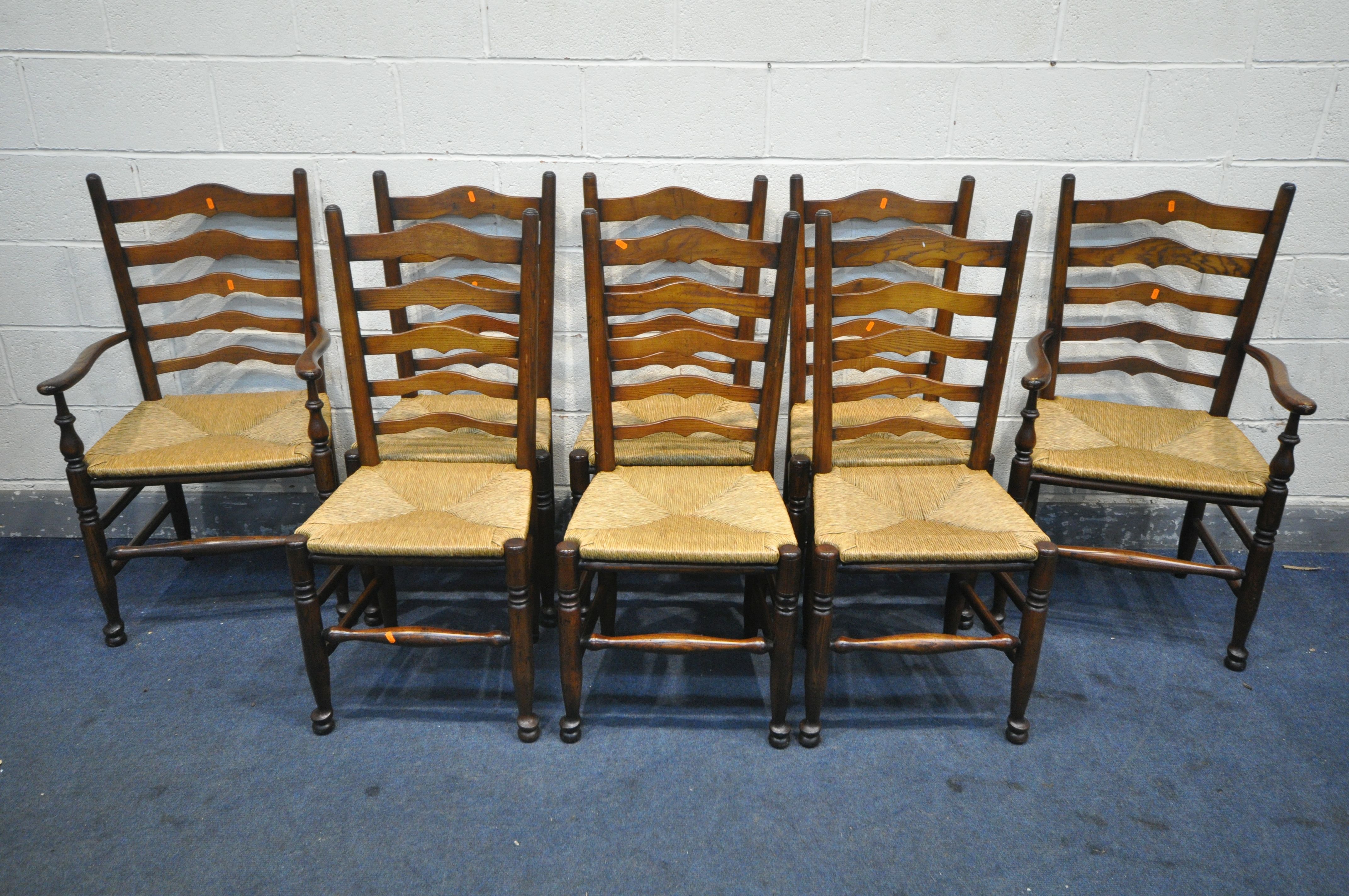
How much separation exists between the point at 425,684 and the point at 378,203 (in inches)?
49.5

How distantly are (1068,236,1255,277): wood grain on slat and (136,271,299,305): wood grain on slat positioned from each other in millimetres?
2127

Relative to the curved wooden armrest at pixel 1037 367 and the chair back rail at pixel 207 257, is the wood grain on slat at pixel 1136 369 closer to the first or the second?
the curved wooden armrest at pixel 1037 367

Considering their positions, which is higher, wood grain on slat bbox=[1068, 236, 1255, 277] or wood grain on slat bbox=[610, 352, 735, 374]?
wood grain on slat bbox=[1068, 236, 1255, 277]

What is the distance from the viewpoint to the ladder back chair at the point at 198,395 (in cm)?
222

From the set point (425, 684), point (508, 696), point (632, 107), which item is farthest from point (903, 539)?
point (632, 107)

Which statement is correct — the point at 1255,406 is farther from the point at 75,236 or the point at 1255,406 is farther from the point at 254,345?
the point at 75,236

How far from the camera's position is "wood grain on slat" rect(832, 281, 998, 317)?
79.7 inches

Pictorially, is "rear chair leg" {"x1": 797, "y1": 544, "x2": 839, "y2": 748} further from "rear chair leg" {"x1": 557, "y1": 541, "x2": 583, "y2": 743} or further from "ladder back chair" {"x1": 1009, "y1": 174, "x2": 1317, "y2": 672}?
"ladder back chair" {"x1": 1009, "y1": 174, "x2": 1317, "y2": 672}

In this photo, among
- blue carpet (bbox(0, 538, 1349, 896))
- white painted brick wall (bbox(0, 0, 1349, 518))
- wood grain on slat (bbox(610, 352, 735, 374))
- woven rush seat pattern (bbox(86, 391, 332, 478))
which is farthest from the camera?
white painted brick wall (bbox(0, 0, 1349, 518))

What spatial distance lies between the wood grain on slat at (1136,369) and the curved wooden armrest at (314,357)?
1.97 meters

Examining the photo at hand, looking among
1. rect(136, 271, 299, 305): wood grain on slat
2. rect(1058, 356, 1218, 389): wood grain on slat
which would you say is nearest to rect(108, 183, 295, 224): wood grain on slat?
rect(136, 271, 299, 305): wood grain on slat

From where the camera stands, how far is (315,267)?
8.31 feet

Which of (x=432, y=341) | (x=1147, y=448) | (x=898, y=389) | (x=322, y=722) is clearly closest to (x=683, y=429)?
(x=898, y=389)

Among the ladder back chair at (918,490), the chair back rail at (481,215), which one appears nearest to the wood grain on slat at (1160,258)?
the ladder back chair at (918,490)
